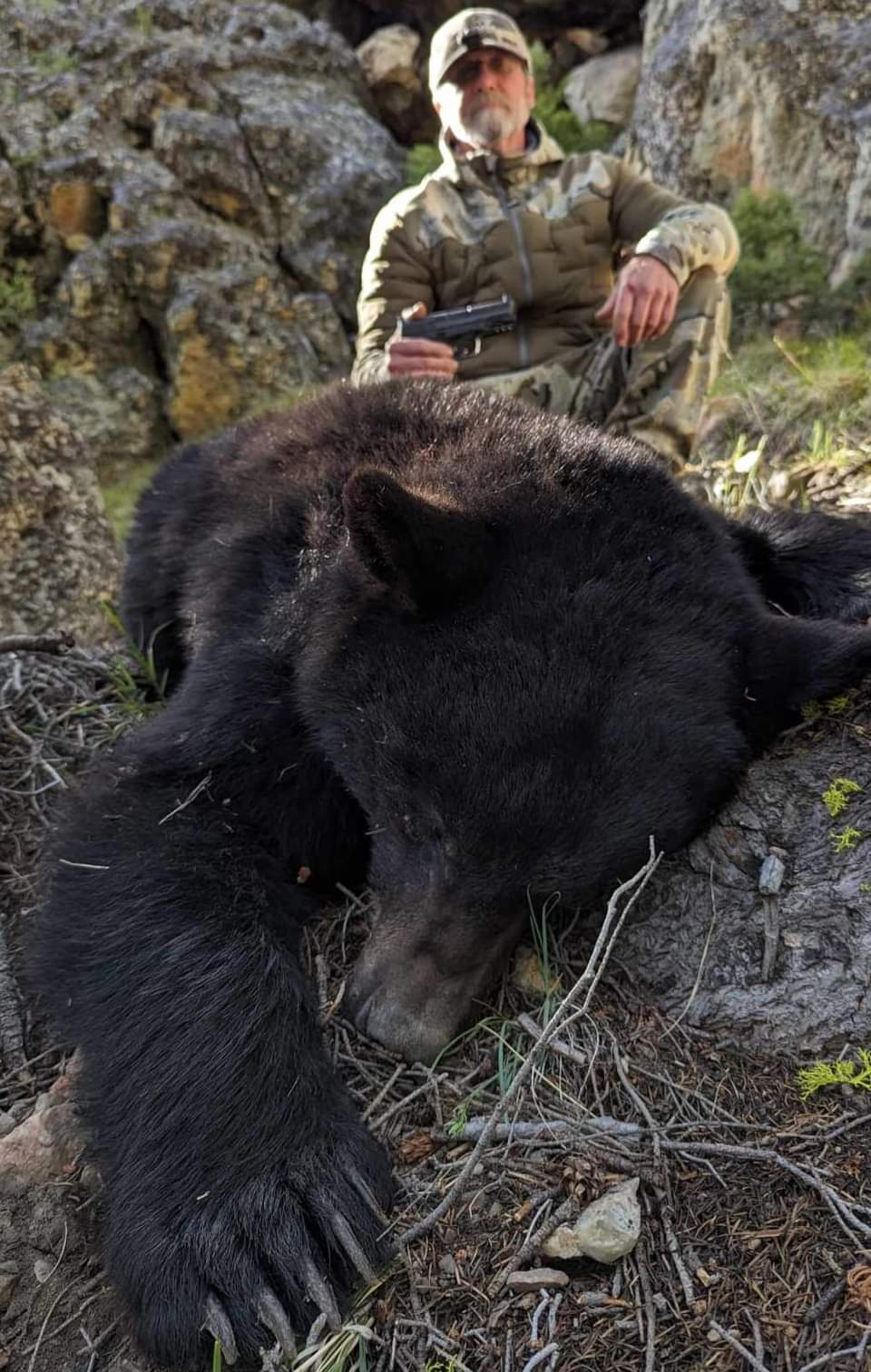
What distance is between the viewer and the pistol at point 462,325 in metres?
4.10

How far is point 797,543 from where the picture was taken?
109 inches

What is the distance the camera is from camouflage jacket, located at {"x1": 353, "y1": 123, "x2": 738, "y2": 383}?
4.75 metres

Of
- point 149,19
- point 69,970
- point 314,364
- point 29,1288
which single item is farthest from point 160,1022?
point 149,19

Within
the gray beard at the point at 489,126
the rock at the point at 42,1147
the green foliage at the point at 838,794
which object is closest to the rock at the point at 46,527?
the rock at the point at 42,1147

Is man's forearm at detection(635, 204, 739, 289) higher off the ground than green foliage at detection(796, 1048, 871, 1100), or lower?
higher

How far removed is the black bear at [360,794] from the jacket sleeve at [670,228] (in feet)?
7.06

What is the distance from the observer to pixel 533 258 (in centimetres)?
477

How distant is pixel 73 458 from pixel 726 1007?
376 cm

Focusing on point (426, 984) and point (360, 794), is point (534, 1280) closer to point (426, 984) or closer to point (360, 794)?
point (426, 984)

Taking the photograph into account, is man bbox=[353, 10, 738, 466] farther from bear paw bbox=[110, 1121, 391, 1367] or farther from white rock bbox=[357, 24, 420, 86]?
white rock bbox=[357, 24, 420, 86]

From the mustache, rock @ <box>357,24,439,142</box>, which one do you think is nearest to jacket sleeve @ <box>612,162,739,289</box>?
the mustache

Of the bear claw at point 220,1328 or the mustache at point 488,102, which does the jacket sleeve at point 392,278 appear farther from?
the bear claw at point 220,1328

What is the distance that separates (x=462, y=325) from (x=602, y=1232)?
3.83m

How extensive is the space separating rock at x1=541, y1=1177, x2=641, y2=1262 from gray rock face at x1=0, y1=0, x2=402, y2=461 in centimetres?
985
